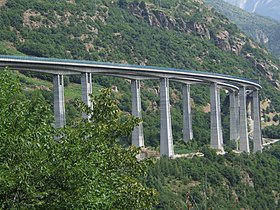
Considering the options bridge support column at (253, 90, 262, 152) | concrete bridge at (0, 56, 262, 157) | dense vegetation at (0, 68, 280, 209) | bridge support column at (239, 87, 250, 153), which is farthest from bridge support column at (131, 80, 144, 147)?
dense vegetation at (0, 68, 280, 209)

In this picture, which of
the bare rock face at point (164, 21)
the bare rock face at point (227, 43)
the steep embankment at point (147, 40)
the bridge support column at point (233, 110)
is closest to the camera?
the bridge support column at point (233, 110)

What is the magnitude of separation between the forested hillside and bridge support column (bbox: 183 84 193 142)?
173cm

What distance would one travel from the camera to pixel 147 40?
466 feet

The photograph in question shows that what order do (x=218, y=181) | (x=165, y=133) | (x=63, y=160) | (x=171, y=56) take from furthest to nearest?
(x=171, y=56) → (x=165, y=133) → (x=218, y=181) → (x=63, y=160)

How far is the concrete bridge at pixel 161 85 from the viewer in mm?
65812

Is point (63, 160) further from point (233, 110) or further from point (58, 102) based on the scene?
point (233, 110)

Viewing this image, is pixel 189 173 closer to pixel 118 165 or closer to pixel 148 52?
pixel 118 165

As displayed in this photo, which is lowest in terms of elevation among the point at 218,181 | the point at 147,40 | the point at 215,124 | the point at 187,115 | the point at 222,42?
the point at 218,181

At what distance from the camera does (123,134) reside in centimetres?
2000

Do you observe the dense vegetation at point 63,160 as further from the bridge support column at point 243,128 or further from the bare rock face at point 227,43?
the bare rock face at point 227,43

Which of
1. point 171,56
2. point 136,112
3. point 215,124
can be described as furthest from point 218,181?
point 171,56

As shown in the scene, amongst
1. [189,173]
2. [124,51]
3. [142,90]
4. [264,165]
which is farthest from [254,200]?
[124,51]

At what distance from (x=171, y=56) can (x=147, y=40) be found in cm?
712

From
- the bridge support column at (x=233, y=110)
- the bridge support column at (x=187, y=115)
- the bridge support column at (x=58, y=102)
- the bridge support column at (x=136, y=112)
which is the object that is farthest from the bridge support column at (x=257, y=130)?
the bridge support column at (x=58, y=102)
